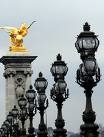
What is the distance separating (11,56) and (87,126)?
71.2 metres

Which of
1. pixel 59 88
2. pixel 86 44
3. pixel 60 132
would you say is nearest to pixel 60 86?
pixel 59 88

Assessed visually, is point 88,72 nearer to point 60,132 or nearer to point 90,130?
point 90,130

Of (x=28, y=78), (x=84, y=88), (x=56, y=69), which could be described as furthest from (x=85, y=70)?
(x=28, y=78)

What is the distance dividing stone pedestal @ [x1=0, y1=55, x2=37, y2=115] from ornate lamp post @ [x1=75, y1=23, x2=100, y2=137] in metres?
67.2

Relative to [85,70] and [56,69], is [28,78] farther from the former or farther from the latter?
[85,70]

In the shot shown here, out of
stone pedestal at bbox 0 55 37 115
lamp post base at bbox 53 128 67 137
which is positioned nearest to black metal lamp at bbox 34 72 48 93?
lamp post base at bbox 53 128 67 137

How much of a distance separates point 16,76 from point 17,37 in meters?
6.61

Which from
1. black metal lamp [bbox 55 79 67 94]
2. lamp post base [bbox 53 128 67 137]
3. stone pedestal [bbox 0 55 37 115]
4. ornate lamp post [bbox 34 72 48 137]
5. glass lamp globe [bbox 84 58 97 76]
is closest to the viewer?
glass lamp globe [bbox 84 58 97 76]

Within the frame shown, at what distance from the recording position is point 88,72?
72.4 feet

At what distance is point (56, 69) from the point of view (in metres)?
27.5

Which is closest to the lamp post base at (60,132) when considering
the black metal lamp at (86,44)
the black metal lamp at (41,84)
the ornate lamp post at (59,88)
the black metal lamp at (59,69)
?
the ornate lamp post at (59,88)

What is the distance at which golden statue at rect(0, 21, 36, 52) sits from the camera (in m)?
94.0

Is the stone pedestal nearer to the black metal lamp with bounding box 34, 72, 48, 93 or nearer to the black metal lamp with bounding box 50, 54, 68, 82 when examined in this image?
the black metal lamp with bounding box 34, 72, 48, 93

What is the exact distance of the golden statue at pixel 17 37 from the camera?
308ft
